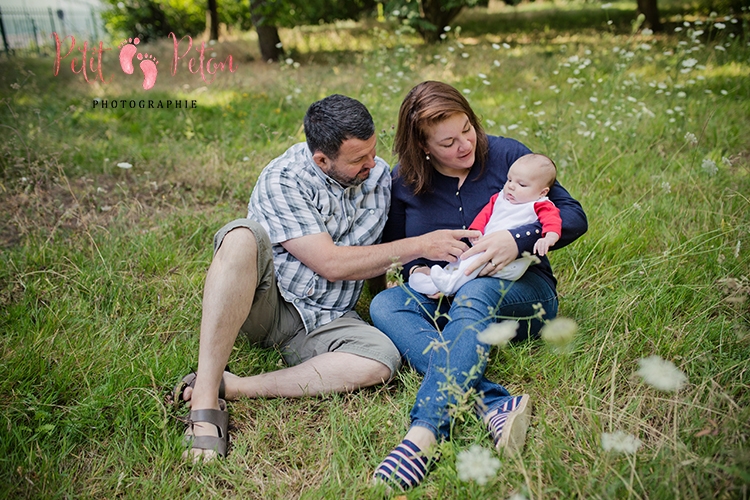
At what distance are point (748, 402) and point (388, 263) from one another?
1390mm

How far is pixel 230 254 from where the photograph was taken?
2.15 meters

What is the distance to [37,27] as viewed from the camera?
1636 cm

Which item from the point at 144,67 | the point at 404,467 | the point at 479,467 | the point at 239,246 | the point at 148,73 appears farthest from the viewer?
the point at 148,73

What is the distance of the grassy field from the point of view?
1835mm

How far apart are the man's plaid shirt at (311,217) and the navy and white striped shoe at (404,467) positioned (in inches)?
31.4

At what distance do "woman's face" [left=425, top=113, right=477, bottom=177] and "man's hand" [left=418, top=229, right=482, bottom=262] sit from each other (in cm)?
33

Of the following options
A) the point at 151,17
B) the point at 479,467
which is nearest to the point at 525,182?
the point at 479,467

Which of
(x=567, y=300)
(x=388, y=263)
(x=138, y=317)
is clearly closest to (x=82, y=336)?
(x=138, y=317)

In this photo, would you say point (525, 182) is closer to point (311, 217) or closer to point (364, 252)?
point (364, 252)

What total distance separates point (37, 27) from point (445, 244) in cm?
1834

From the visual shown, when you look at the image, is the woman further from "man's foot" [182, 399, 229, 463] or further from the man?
"man's foot" [182, 399, 229, 463]

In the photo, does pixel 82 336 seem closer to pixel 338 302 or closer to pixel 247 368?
pixel 247 368

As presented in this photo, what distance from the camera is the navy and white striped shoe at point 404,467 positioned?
1798 millimetres

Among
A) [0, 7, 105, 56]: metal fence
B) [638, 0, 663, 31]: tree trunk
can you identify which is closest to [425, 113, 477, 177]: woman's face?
[638, 0, 663, 31]: tree trunk
